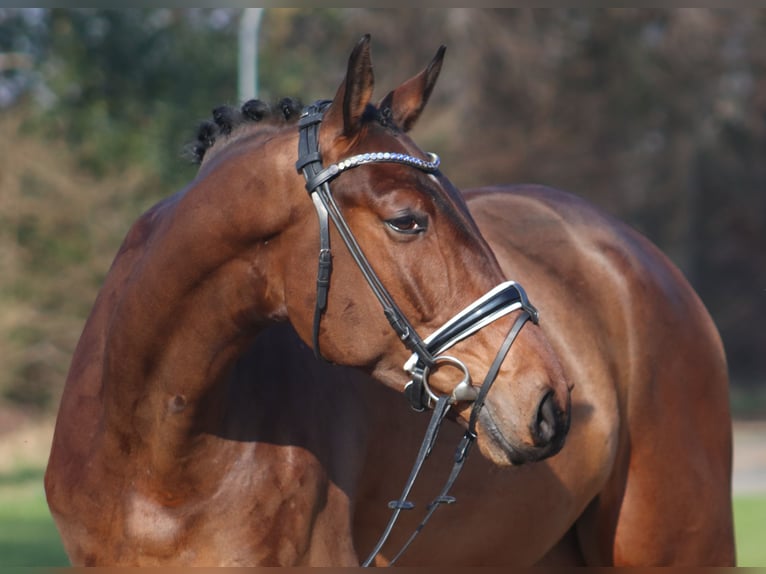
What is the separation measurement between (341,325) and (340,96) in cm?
62

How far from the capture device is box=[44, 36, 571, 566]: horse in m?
2.83

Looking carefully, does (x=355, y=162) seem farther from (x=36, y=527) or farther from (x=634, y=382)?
(x=36, y=527)

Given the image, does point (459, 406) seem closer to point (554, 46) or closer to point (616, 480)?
point (616, 480)

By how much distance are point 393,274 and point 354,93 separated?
0.50m

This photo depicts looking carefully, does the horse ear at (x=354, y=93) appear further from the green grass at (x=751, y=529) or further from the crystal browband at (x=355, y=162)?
the green grass at (x=751, y=529)

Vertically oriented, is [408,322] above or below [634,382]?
above

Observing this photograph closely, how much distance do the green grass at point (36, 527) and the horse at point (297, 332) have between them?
4669mm

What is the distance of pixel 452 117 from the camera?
22391 millimetres

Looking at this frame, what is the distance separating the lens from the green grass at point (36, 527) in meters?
8.02

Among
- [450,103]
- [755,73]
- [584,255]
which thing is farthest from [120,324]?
[755,73]

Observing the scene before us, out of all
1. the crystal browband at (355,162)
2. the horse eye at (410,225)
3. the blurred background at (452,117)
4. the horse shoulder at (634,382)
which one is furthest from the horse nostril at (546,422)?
the blurred background at (452,117)

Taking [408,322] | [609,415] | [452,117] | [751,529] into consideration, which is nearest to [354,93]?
[408,322]

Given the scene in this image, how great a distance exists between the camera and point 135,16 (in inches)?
768

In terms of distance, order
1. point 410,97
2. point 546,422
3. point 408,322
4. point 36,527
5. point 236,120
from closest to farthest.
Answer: point 546,422 → point 408,322 → point 410,97 → point 236,120 → point 36,527
